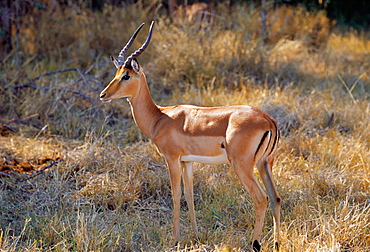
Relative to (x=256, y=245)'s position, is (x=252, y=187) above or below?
above

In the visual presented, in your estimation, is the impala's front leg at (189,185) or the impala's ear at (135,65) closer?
the impala's ear at (135,65)

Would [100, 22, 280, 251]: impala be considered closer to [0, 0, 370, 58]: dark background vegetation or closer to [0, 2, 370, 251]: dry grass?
[0, 2, 370, 251]: dry grass

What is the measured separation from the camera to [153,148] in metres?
5.27

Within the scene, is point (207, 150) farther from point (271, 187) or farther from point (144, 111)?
point (144, 111)

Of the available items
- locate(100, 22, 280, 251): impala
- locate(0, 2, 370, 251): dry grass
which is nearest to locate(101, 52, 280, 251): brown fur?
locate(100, 22, 280, 251): impala

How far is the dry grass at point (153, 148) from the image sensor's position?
3893 millimetres

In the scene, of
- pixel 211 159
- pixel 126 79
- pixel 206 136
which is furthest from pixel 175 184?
pixel 126 79

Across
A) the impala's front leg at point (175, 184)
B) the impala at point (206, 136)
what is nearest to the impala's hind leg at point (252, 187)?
Result: the impala at point (206, 136)

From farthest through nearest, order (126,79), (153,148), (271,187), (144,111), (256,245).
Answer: (153,148) → (144,111) → (126,79) → (271,187) → (256,245)

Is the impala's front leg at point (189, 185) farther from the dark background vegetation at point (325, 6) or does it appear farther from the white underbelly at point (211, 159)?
the dark background vegetation at point (325, 6)

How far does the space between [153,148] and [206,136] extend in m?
1.79

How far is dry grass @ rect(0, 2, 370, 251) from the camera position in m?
3.89

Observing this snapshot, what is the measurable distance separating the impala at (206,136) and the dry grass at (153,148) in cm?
43

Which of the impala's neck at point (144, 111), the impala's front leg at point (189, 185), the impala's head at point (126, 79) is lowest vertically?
the impala's front leg at point (189, 185)
